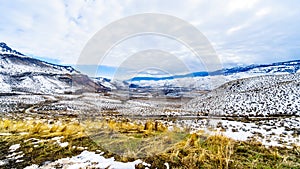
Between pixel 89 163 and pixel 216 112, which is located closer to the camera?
pixel 89 163

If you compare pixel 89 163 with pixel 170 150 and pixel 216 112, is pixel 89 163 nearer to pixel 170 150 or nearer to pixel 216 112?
pixel 170 150

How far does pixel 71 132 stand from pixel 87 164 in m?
3.47

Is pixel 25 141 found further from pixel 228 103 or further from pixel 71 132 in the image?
pixel 228 103

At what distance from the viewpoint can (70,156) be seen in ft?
17.9

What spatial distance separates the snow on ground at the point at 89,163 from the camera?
15.5 ft

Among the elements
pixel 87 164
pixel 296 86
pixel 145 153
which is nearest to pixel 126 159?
pixel 145 153

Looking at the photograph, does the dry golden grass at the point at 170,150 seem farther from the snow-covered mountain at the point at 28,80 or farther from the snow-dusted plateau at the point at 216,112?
the snow-covered mountain at the point at 28,80

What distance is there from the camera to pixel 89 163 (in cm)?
493

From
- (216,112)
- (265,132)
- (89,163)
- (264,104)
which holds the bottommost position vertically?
(265,132)

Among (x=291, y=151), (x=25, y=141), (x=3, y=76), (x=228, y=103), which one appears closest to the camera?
(x=291, y=151)

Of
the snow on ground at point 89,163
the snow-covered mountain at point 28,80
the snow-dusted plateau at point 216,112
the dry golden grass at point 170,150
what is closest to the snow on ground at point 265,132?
the snow-dusted plateau at point 216,112

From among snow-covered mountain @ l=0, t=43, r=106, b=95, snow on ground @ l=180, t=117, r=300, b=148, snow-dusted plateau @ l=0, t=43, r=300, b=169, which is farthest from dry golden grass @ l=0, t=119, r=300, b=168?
Result: snow-covered mountain @ l=0, t=43, r=106, b=95

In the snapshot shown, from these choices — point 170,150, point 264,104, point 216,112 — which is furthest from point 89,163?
point 264,104

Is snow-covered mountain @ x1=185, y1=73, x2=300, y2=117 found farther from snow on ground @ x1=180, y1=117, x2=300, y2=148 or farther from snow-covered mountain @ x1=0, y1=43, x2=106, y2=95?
snow-covered mountain @ x1=0, y1=43, x2=106, y2=95
